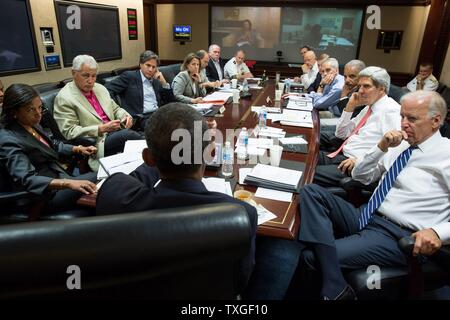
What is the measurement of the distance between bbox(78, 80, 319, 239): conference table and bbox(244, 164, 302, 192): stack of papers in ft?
0.13

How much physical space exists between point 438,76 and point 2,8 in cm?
655

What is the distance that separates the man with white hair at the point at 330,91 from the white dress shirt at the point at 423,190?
200 centimetres

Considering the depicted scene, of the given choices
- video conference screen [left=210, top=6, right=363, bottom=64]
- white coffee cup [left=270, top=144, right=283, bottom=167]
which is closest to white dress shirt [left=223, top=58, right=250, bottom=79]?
video conference screen [left=210, top=6, right=363, bottom=64]

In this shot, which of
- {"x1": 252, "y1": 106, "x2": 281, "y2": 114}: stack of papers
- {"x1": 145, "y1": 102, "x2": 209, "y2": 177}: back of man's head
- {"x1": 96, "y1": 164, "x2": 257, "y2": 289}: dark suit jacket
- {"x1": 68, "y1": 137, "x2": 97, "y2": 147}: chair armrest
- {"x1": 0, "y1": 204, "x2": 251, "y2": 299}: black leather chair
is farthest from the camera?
{"x1": 252, "y1": 106, "x2": 281, "y2": 114}: stack of papers

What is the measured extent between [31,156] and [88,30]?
378 centimetres

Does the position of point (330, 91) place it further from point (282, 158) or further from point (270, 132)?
point (282, 158)

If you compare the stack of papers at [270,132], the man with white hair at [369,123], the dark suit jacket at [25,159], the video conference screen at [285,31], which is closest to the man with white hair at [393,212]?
the man with white hair at [369,123]

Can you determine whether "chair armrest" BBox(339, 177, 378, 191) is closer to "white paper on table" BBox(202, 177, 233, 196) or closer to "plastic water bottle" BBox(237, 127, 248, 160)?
"plastic water bottle" BBox(237, 127, 248, 160)

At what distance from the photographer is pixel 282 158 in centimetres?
192

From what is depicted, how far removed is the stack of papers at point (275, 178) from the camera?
1539mm

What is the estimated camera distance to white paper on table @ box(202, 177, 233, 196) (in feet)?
4.90

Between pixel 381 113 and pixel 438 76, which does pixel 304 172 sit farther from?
pixel 438 76

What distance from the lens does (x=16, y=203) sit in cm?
155
